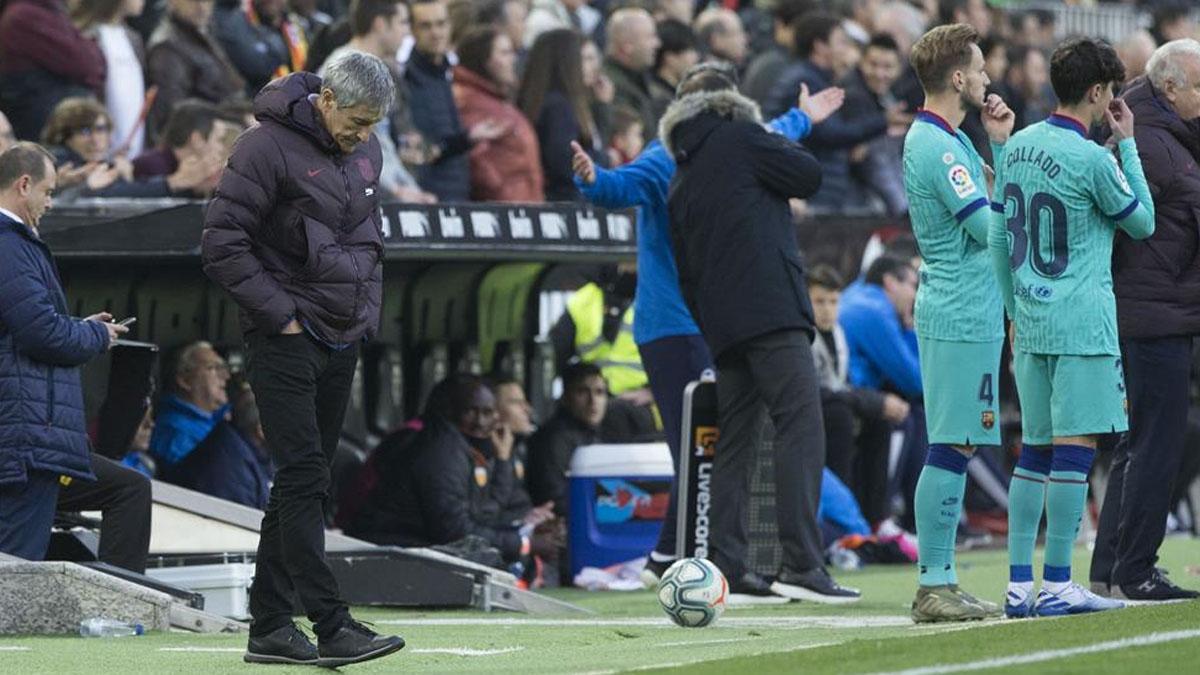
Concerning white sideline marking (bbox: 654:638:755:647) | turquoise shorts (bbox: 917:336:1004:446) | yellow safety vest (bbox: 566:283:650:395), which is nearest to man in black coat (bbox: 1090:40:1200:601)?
turquoise shorts (bbox: 917:336:1004:446)

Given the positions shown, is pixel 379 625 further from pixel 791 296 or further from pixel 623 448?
pixel 623 448

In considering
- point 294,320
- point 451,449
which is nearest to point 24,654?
point 294,320

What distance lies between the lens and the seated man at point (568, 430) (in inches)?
570

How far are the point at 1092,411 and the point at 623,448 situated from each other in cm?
502

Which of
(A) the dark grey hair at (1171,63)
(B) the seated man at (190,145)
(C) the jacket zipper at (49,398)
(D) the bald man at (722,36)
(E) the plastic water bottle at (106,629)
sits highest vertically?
(D) the bald man at (722,36)

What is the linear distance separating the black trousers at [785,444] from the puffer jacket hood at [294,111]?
3.40m

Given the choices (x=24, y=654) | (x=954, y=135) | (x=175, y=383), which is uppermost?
(x=954, y=135)

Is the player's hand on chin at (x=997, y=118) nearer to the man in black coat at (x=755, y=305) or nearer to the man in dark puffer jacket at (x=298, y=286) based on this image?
the man in black coat at (x=755, y=305)

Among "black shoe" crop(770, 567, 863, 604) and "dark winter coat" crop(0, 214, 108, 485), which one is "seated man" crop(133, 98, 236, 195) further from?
"black shoe" crop(770, 567, 863, 604)

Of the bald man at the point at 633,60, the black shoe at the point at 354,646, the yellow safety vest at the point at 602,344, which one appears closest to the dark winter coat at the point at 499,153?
the yellow safety vest at the point at 602,344

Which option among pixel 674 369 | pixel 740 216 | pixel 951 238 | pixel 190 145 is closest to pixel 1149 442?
pixel 951 238

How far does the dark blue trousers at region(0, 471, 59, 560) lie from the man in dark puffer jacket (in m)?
1.90

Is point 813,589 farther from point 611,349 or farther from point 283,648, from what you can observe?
point 611,349

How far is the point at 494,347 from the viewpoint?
15.0m
